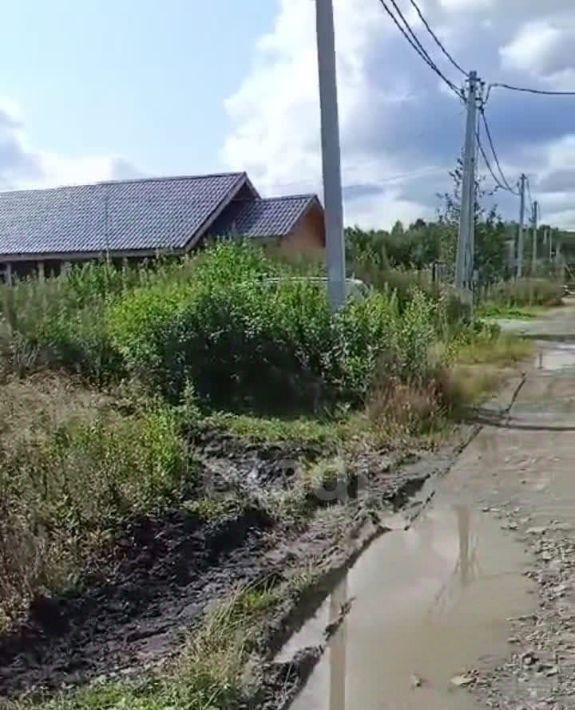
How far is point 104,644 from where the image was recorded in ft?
13.6

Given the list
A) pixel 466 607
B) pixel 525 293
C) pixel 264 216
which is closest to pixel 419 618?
pixel 466 607

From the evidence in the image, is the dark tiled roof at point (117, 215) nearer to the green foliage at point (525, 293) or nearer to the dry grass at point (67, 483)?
the green foliage at point (525, 293)

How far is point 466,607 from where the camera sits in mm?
4828

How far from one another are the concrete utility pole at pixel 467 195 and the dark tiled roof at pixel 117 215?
24.8 ft

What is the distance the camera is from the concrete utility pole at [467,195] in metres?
20.0

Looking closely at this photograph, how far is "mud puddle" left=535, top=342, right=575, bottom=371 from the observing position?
15.7 m

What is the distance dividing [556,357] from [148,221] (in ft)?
43.4

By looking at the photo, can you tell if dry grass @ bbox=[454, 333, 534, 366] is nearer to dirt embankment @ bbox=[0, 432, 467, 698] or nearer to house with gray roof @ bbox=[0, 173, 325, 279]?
dirt embankment @ bbox=[0, 432, 467, 698]

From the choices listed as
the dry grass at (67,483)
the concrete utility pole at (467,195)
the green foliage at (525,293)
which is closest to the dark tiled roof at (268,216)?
the concrete utility pole at (467,195)

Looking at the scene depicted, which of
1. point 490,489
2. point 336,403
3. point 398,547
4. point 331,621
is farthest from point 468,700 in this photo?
point 336,403

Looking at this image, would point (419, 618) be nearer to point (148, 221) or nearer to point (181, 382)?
point (181, 382)

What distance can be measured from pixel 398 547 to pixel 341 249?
5.92m

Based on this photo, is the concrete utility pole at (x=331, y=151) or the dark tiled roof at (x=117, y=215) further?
the dark tiled roof at (x=117, y=215)

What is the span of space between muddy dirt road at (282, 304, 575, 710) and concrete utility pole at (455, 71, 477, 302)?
1263 centimetres
